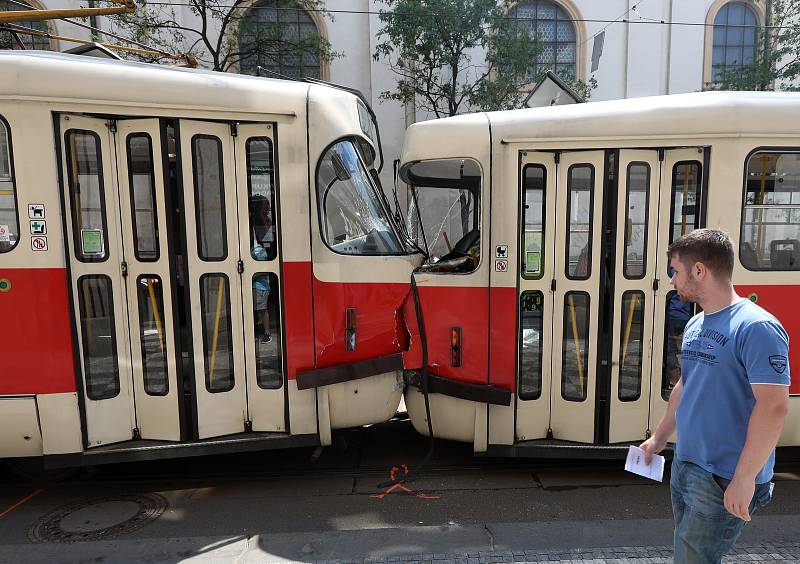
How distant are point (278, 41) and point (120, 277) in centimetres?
1055

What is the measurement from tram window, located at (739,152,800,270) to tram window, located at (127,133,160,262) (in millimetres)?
4146

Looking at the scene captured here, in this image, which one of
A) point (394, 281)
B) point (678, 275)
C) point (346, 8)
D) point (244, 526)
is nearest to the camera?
point (678, 275)

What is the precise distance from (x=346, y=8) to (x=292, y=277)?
13657mm

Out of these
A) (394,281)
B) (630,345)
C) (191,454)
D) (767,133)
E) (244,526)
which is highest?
(767,133)

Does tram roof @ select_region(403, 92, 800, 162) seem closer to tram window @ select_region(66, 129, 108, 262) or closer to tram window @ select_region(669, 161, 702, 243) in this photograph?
tram window @ select_region(669, 161, 702, 243)

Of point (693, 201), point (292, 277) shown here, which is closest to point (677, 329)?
point (693, 201)

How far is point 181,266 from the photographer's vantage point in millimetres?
3896

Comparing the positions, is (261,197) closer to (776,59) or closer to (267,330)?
(267,330)

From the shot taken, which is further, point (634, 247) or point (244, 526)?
point (634, 247)

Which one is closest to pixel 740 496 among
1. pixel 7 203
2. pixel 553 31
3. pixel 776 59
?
pixel 7 203

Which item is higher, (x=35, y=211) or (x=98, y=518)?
(x=35, y=211)

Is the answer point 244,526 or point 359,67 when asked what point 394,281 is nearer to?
point 244,526

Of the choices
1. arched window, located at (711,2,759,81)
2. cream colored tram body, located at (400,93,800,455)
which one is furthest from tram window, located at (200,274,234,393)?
arched window, located at (711,2,759,81)

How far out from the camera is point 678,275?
2203mm
